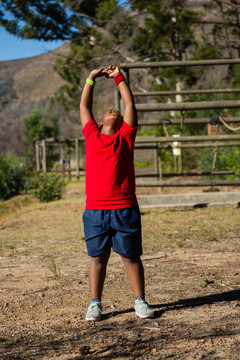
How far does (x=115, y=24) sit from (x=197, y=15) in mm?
3570

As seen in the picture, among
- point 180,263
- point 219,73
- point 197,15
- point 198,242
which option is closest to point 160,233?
point 198,242

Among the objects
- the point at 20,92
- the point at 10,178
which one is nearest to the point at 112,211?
the point at 10,178

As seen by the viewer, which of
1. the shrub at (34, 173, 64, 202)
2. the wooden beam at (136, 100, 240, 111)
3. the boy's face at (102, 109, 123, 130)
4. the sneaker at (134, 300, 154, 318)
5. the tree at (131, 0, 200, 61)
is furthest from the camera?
the tree at (131, 0, 200, 61)

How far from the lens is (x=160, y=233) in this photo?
670 centimetres

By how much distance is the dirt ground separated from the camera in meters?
2.80

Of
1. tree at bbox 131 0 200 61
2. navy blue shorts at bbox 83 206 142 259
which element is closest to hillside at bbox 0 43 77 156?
tree at bbox 131 0 200 61

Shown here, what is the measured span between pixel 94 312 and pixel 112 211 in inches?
26.7

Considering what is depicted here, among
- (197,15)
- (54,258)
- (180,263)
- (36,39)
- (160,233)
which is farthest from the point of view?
(36,39)

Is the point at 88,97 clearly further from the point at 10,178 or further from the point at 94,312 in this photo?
the point at 10,178

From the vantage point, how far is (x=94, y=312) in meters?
3.34

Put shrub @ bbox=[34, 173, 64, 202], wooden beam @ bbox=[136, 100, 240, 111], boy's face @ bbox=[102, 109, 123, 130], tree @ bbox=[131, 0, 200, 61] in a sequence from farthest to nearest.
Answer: tree @ bbox=[131, 0, 200, 61] → shrub @ bbox=[34, 173, 64, 202] → wooden beam @ bbox=[136, 100, 240, 111] → boy's face @ bbox=[102, 109, 123, 130]

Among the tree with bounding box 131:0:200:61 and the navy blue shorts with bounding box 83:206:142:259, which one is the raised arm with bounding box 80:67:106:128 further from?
the tree with bounding box 131:0:200:61

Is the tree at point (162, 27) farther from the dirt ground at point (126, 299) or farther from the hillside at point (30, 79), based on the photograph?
the hillside at point (30, 79)

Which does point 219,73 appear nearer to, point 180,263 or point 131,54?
point 131,54
